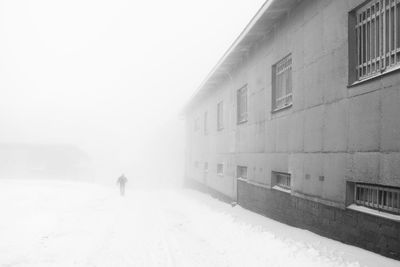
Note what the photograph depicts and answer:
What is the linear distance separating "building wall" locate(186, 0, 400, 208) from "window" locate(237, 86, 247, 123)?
1.30 m

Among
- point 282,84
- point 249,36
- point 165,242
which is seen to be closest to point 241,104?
point 249,36

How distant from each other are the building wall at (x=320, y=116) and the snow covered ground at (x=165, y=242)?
1.15 meters

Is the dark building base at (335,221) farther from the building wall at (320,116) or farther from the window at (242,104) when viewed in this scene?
the window at (242,104)

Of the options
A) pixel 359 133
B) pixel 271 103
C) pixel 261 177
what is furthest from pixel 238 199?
pixel 359 133

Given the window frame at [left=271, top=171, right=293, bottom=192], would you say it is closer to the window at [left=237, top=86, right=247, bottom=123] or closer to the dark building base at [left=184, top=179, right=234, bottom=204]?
the window at [left=237, top=86, right=247, bottom=123]

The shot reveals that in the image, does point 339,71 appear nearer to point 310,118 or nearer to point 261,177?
point 310,118

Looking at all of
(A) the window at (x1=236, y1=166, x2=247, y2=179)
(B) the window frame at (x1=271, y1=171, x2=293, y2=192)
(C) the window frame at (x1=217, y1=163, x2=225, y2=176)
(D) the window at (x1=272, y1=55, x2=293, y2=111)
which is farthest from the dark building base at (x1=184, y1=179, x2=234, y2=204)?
(D) the window at (x1=272, y1=55, x2=293, y2=111)

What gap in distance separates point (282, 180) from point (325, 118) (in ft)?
11.7

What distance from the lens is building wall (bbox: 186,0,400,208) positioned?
687cm

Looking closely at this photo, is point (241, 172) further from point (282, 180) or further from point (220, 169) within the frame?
point (282, 180)

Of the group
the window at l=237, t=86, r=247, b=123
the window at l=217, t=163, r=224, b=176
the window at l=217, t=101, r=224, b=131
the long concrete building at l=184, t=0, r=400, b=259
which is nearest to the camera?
the long concrete building at l=184, t=0, r=400, b=259

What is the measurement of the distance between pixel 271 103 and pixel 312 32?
346cm

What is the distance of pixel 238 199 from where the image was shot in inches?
653

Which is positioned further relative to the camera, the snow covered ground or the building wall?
the snow covered ground
